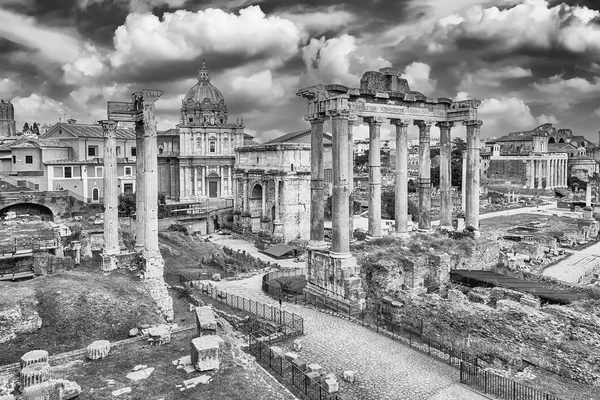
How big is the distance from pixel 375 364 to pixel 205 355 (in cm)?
535

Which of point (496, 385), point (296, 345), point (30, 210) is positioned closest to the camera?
point (496, 385)

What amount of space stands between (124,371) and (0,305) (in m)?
5.71

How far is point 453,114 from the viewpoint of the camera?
26.1 metres

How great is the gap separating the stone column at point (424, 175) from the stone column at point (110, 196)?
49.5 ft

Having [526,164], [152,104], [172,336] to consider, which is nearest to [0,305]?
[172,336]

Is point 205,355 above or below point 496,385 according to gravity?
above

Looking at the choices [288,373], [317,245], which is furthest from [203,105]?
[288,373]

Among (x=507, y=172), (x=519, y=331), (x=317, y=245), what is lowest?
(x=519, y=331)

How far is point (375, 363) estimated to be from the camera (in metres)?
14.3

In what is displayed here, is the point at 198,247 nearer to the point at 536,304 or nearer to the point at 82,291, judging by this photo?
the point at 82,291

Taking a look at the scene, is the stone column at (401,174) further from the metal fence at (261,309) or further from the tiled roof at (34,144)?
the tiled roof at (34,144)

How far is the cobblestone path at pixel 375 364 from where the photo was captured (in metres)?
12.6

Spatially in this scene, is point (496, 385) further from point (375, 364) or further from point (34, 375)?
point (34, 375)

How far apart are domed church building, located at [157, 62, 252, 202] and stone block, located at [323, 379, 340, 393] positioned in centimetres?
5165
